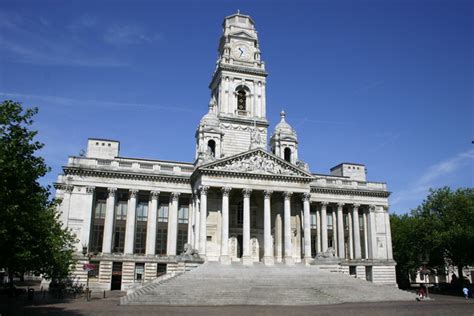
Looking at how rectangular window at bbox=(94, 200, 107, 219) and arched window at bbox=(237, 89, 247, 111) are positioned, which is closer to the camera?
rectangular window at bbox=(94, 200, 107, 219)

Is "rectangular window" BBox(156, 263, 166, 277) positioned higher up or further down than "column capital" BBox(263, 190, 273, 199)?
further down

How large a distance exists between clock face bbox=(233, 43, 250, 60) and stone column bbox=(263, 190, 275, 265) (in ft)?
84.1

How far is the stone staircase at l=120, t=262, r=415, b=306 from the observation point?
3731cm

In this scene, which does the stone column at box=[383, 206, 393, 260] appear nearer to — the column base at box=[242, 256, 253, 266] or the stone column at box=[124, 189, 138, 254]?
the column base at box=[242, 256, 253, 266]

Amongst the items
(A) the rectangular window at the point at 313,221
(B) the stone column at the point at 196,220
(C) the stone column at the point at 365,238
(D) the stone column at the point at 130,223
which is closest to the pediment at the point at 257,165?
(B) the stone column at the point at 196,220

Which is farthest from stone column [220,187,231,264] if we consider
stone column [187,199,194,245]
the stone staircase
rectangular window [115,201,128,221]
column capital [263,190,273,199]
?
rectangular window [115,201,128,221]

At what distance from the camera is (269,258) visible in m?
53.2

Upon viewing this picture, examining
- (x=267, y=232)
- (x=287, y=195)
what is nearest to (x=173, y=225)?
(x=267, y=232)

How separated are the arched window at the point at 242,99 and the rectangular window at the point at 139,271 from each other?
28494 millimetres

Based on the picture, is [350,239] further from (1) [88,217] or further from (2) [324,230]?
(1) [88,217]

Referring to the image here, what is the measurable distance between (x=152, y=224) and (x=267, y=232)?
15.8 metres

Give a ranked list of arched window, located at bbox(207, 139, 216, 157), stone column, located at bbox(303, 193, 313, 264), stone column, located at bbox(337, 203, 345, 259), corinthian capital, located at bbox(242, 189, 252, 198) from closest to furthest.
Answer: corinthian capital, located at bbox(242, 189, 252, 198) → stone column, located at bbox(303, 193, 313, 264) → arched window, located at bbox(207, 139, 216, 157) → stone column, located at bbox(337, 203, 345, 259)

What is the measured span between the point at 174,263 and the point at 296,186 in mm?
19374

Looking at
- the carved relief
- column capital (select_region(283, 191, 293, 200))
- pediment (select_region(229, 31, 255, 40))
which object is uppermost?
pediment (select_region(229, 31, 255, 40))
